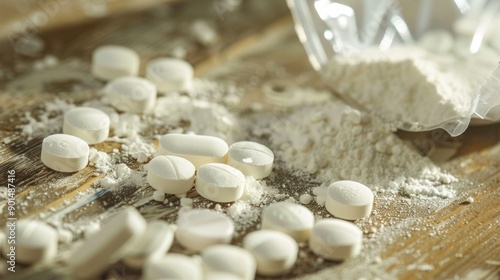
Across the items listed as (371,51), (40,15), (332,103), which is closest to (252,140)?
(332,103)

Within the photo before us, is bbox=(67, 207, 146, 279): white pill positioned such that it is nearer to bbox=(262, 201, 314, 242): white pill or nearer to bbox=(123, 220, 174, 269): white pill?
bbox=(123, 220, 174, 269): white pill

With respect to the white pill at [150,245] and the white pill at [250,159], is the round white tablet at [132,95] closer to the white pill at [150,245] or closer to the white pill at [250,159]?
the white pill at [250,159]

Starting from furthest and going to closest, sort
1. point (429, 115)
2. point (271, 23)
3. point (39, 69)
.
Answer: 1. point (271, 23)
2. point (39, 69)
3. point (429, 115)

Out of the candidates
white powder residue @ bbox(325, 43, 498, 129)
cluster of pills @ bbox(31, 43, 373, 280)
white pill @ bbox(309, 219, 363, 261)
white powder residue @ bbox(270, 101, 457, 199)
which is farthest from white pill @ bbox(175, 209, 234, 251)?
white powder residue @ bbox(325, 43, 498, 129)

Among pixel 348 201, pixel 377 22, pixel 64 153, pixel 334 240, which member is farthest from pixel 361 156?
pixel 64 153

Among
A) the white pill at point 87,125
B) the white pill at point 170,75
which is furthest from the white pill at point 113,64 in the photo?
the white pill at point 87,125

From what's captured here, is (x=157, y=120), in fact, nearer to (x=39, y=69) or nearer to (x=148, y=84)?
(x=148, y=84)

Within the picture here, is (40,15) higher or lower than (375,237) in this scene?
higher
